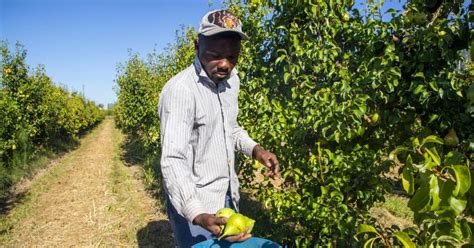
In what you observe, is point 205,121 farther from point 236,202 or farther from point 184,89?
point 236,202

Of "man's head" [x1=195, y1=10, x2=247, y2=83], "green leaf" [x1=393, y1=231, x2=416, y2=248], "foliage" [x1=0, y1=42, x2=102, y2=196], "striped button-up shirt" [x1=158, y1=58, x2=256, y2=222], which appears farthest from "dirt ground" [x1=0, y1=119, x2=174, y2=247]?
"green leaf" [x1=393, y1=231, x2=416, y2=248]

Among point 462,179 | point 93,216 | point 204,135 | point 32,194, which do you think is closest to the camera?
point 462,179

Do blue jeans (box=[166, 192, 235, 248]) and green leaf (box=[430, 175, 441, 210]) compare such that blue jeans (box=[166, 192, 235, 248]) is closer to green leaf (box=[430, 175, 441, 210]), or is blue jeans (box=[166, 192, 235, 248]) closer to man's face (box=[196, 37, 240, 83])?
man's face (box=[196, 37, 240, 83])

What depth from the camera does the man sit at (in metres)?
1.97

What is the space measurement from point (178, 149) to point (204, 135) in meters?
0.31

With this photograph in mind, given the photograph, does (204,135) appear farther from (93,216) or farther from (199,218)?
(93,216)

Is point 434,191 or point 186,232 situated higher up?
point 434,191

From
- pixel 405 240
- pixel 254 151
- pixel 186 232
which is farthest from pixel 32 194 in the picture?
pixel 405 240

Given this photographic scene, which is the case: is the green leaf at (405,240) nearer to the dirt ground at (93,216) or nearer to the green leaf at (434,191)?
the green leaf at (434,191)

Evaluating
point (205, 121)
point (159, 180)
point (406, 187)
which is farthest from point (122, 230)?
point (406, 187)

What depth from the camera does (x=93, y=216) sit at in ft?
21.7

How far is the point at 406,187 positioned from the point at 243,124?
251cm

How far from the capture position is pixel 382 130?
296 cm

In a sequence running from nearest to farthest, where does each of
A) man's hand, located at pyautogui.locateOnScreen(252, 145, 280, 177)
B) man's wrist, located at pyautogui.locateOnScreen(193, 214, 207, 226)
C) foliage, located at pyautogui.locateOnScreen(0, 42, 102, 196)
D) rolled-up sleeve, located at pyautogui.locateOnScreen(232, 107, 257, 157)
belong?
man's wrist, located at pyautogui.locateOnScreen(193, 214, 207, 226)
man's hand, located at pyautogui.locateOnScreen(252, 145, 280, 177)
rolled-up sleeve, located at pyautogui.locateOnScreen(232, 107, 257, 157)
foliage, located at pyautogui.locateOnScreen(0, 42, 102, 196)
